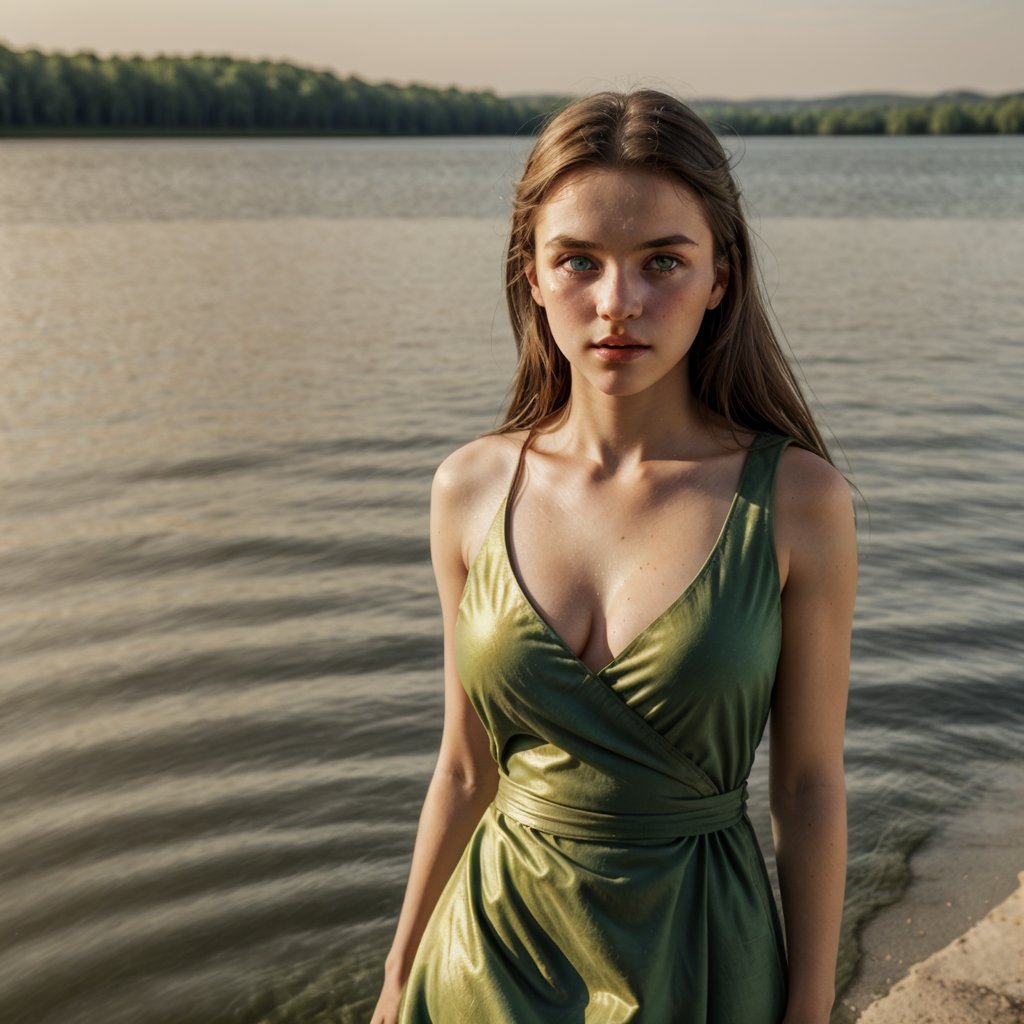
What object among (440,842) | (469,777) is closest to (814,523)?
(469,777)

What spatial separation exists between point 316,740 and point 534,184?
4.19m

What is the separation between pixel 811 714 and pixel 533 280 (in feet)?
2.86

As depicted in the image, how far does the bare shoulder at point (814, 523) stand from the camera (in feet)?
7.03

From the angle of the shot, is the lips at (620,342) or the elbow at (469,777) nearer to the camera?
the lips at (620,342)

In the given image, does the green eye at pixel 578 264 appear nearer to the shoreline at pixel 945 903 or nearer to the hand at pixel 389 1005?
the hand at pixel 389 1005

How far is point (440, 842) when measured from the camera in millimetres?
2465

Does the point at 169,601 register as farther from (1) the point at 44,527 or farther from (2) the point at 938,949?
(2) the point at 938,949

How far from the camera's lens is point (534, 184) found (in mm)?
2375

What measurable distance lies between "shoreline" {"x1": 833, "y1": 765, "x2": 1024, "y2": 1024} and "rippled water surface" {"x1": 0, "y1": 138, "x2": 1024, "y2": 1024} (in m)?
0.10

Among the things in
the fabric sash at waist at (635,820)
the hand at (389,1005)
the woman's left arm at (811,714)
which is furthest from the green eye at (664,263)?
the hand at (389,1005)

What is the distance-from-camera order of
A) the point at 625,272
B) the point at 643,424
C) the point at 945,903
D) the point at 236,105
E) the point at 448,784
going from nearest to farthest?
the point at 625,272 < the point at 643,424 < the point at 448,784 < the point at 945,903 < the point at 236,105

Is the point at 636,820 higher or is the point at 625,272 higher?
the point at 625,272

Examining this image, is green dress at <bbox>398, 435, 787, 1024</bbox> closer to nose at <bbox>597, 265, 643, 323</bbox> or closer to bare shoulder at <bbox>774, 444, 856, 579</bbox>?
bare shoulder at <bbox>774, 444, 856, 579</bbox>

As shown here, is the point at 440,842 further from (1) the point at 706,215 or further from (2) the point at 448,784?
(1) the point at 706,215
